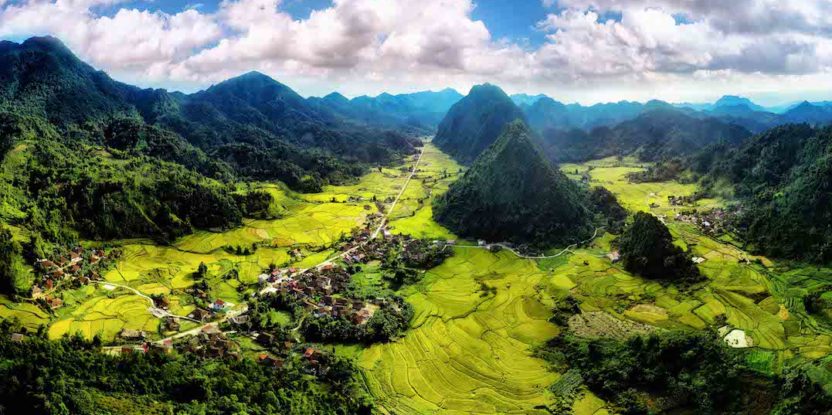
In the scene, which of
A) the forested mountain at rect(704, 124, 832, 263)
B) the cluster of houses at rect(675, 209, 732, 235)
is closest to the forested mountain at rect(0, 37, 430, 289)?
the cluster of houses at rect(675, 209, 732, 235)

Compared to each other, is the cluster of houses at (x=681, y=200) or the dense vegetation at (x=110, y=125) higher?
the dense vegetation at (x=110, y=125)

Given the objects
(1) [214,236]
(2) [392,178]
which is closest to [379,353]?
(1) [214,236]

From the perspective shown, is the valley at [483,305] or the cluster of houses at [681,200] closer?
the valley at [483,305]

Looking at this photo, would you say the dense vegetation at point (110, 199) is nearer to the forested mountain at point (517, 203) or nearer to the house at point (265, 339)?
the house at point (265, 339)

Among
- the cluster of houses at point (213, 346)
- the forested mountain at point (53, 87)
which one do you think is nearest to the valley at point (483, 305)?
the cluster of houses at point (213, 346)

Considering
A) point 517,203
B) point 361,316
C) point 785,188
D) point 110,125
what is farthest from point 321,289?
point 110,125

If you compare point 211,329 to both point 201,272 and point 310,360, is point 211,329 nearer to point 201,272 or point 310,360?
point 310,360

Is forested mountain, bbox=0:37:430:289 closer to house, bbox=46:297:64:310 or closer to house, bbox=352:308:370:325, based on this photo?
house, bbox=46:297:64:310
